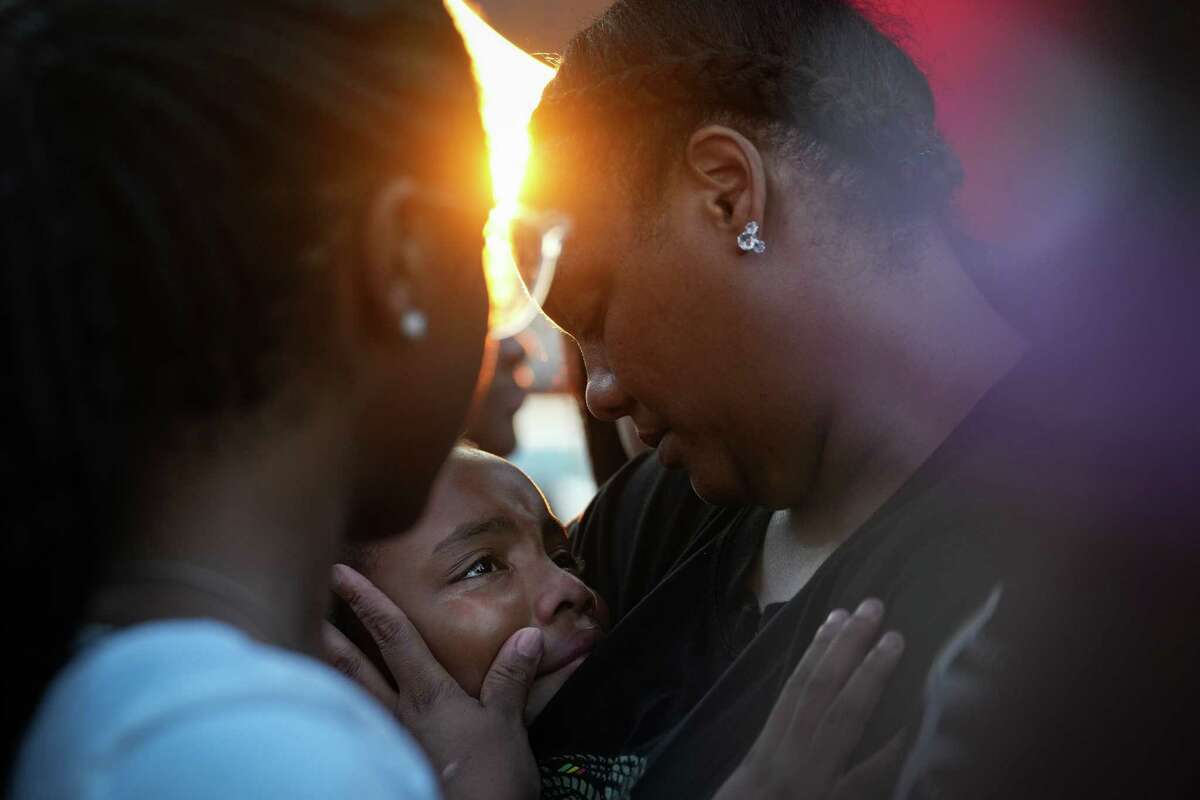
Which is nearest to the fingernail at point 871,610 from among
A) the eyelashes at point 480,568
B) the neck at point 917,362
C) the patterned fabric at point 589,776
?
the neck at point 917,362

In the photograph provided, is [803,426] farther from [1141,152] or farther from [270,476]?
[270,476]

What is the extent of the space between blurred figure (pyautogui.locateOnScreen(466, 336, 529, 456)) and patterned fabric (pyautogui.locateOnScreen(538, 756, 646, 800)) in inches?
63.6

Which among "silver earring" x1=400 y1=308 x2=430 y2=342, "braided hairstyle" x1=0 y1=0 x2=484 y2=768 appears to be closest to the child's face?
"silver earring" x1=400 y1=308 x2=430 y2=342

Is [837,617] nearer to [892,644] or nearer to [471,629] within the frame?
[892,644]

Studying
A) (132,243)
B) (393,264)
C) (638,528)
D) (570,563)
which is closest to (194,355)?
(132,243)

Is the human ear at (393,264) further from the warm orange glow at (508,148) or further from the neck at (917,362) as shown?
the neck at (917,362)

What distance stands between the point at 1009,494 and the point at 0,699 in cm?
119

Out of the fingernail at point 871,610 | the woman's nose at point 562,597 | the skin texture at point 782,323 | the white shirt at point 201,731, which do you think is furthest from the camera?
the woman's nose at point 562,597

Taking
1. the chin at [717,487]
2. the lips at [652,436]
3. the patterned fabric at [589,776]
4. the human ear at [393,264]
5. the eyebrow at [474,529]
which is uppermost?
the human ear at [393,264]

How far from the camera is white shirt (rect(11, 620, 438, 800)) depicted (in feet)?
2.93

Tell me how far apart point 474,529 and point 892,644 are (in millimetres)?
1052

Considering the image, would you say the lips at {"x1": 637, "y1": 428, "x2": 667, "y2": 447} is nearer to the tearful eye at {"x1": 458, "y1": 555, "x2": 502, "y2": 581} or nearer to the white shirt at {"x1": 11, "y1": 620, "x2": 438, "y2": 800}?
the tearful eye at {"x1": 458, "y1": 555, "x2": 502, "y2": 581}

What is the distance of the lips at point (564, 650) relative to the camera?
2.35m

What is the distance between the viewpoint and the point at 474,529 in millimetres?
2459
